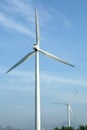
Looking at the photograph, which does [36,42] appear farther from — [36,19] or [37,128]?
[37,128]

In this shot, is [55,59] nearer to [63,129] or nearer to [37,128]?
[37,128]

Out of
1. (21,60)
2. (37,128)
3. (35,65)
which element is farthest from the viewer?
(21,60)

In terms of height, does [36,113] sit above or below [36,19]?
below

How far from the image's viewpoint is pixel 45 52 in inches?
3201

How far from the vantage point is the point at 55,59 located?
273 feet

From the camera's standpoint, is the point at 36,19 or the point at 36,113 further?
the point at 36,19

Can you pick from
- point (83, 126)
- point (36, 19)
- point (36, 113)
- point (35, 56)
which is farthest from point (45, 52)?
point (83, 126)

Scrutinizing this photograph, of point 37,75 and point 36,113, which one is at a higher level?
point 37,75

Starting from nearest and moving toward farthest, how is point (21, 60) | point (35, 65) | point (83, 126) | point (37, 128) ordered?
point (37, 128) → point (35, 65) → point (21, 60) → point (83, 126)

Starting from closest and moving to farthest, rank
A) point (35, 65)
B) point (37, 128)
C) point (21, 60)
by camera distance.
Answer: point (37, 128)
point (35, 65)
point (21, 60)

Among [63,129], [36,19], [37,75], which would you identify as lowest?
[63,129]

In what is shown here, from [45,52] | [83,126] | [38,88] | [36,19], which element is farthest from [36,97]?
[83,126]

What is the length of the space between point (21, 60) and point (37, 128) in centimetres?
1868

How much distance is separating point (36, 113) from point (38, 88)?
18.4 feet
